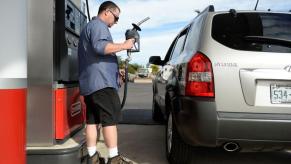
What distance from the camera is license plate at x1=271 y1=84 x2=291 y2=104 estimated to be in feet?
13.9

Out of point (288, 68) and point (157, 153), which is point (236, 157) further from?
point (288, 68)

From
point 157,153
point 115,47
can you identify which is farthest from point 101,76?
point 157,153

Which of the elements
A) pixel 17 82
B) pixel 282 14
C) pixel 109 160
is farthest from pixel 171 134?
pixel 17 82

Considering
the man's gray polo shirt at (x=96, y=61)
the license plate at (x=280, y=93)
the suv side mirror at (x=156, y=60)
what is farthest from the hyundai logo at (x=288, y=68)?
the suv side mirror at (x=156, y=60)

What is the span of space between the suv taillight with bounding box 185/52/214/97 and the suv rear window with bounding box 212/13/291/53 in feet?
0.88

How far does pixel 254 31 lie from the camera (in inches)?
178

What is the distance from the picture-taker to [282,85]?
4238mm

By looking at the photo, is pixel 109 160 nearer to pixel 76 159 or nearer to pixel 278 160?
pixel 76 159

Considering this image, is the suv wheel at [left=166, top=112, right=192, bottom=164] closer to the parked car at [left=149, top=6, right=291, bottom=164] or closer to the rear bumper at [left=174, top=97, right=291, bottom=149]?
the parked car at [left=149, top=6, right=291, bottom=164]

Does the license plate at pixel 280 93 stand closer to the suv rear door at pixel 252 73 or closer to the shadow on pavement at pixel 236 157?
the suv rear door at pixel 252 73

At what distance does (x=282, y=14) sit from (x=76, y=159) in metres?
2.48

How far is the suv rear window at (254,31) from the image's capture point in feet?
14.5

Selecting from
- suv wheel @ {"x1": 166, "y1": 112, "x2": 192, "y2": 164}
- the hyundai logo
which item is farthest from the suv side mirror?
the hyundai logo

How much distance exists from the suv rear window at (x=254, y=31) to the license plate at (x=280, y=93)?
0.37 metres
